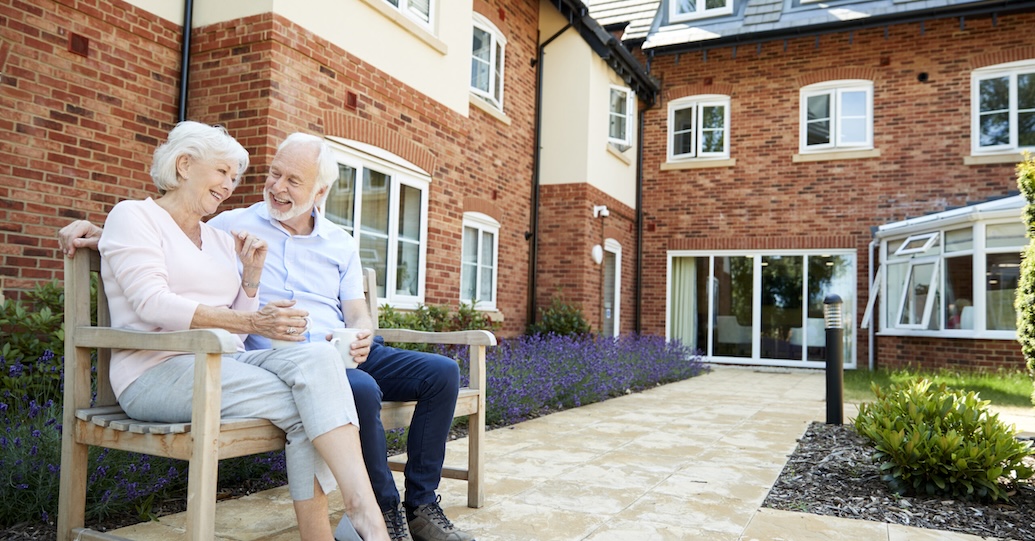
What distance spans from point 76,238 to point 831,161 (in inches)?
451

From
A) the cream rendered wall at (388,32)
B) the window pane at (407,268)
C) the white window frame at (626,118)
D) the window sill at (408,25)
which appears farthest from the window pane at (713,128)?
the window pane at (407,268)

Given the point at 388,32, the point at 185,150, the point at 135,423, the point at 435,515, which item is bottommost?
the point at 435,515

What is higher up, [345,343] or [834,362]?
[345,343]

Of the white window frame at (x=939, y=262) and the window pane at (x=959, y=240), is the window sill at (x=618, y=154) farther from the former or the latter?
the window pane at (x=959, y=240)

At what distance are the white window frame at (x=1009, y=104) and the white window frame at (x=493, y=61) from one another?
7066mm

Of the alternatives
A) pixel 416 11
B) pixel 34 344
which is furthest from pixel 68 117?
pixel 416 11

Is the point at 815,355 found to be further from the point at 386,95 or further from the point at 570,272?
the point at 386,95

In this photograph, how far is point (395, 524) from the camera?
2.25m

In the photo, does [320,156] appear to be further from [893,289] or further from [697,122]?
[697,122]

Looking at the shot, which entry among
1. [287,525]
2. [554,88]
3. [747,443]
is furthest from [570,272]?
[287,525]

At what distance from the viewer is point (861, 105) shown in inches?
455

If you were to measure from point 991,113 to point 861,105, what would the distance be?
175 centimetres

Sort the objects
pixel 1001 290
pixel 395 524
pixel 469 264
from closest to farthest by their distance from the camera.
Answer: pixel 395 524 < pixel 469 264 < pixel 1001 290

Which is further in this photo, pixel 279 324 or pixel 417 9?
pixel 417 9
